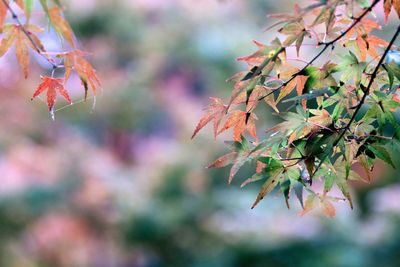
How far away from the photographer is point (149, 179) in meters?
3.95

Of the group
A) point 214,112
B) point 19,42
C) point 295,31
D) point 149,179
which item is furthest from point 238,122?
point 149,179

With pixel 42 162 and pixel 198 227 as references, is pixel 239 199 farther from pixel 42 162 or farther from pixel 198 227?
pixel 42 162

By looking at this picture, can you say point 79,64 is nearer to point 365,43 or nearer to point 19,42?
point 19,42

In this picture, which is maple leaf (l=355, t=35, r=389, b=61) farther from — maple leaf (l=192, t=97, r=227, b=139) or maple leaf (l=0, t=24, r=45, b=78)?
maple leaf (l=0, t=24, r=45, b=78)

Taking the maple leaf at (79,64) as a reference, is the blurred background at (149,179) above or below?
above

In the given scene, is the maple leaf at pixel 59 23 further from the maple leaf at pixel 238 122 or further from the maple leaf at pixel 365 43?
the maple leaf at pixel 365 43

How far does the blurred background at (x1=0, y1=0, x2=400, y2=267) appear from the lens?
3.47 m

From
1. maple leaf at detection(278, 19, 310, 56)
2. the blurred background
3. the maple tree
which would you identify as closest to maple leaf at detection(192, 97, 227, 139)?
the maple tree

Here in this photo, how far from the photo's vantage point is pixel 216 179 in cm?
412

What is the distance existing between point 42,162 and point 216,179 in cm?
114

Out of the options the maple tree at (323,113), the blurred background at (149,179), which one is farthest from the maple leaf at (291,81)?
the blurred background at (149,179)

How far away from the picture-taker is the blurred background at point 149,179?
137 inches

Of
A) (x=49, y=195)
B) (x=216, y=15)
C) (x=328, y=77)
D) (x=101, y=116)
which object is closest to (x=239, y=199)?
(x=49, y=195)

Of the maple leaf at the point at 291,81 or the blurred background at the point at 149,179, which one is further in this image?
the blurred background at the point at 149,179
